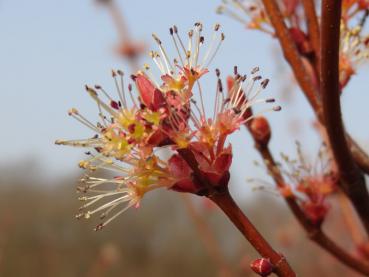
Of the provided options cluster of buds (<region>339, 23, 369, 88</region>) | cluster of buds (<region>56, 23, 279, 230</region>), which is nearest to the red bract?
→ cluster of buds (<region>56, 23, 279, 230</region>)

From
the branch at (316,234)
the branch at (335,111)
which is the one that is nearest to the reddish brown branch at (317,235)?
the branch at (316,234)

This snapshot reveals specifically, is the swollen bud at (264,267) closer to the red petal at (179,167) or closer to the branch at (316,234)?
the red petal at (179,167)

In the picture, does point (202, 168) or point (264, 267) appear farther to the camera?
point (202, 168)

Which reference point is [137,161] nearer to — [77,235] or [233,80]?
[233,80]

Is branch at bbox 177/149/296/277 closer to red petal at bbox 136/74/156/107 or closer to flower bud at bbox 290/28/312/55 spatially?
red petal at bbox 136/74/156/107

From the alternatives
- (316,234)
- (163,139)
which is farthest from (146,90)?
(316,234)

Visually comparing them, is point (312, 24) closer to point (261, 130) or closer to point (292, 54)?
point (292, 54)
